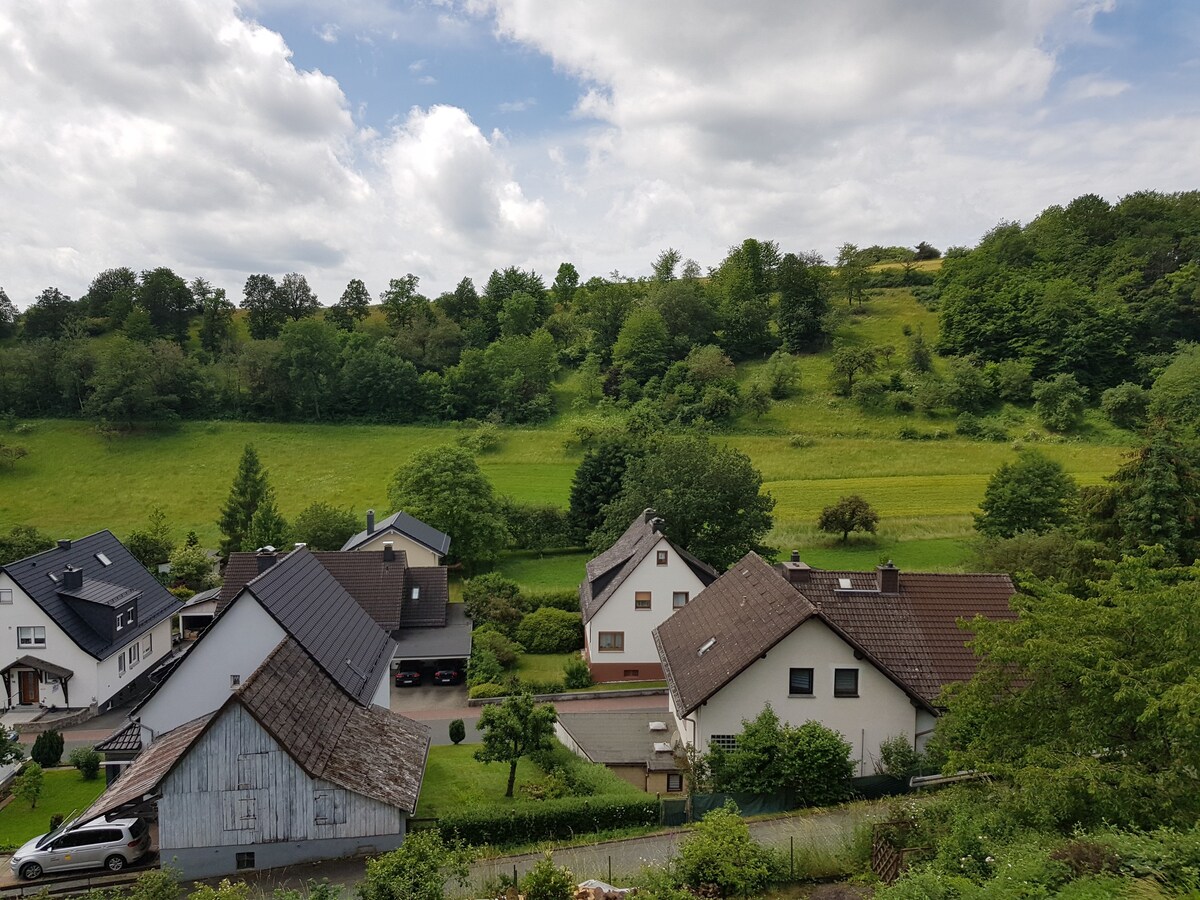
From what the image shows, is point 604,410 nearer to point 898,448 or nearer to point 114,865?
point 898,448

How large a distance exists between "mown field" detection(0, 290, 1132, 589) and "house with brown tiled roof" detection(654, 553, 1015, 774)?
23463 mm

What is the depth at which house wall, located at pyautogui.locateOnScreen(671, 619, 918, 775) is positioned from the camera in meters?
21.2

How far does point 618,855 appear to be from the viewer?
16.3m

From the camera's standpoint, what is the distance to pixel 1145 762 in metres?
12.9

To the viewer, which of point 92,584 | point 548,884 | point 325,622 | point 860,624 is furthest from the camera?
point 92,584

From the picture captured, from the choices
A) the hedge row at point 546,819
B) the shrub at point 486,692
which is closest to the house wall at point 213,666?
the hedge row at point 546,819

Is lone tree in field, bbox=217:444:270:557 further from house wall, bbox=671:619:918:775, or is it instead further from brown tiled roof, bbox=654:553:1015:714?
house wall, bbox=671:619:918:775

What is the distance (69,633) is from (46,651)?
4.17 ft

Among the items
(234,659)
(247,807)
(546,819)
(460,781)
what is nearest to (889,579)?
(546,819)

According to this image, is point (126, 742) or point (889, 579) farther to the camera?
point (889, 579)

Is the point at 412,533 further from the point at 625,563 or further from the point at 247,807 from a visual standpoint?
the point at 247,807

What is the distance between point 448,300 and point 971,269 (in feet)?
258

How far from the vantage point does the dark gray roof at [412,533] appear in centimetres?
4556

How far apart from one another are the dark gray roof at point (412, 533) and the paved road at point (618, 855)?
2930 cm
